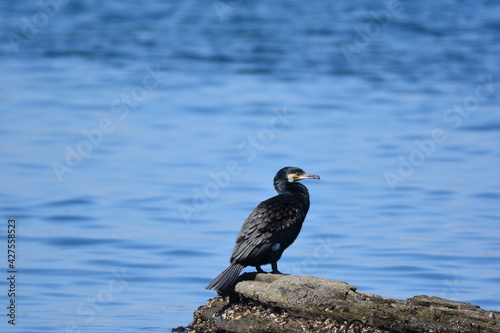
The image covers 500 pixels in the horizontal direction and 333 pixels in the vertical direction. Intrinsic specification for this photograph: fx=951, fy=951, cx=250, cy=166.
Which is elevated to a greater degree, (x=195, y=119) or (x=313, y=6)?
(x=313, y=6)

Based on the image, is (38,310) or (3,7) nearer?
(38,310)

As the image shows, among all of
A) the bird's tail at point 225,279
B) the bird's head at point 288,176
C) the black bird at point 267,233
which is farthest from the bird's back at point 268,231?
the bird's head at point 288,176

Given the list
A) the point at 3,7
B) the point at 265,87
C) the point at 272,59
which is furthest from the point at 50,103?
the point at 3,7

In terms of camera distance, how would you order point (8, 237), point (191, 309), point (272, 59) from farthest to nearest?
point (272, 59) < point (8, 237) < point (191, 309)

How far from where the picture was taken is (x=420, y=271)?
454 inches

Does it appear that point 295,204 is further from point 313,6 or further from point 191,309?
point 313,6

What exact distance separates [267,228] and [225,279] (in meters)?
0.72

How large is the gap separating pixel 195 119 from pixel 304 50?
948 centimetres

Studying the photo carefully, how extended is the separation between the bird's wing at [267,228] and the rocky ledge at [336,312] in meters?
0.57

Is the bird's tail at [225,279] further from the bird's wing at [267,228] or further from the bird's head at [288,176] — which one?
the bird's head at [288,176]

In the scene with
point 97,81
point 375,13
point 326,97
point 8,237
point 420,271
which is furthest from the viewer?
point 375,13

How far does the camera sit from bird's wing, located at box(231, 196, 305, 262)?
27.7 feet

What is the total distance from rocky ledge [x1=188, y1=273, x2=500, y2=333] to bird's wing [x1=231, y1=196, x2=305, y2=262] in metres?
0.57

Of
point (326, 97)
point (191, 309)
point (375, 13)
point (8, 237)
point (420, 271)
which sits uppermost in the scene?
point (375, 13)
